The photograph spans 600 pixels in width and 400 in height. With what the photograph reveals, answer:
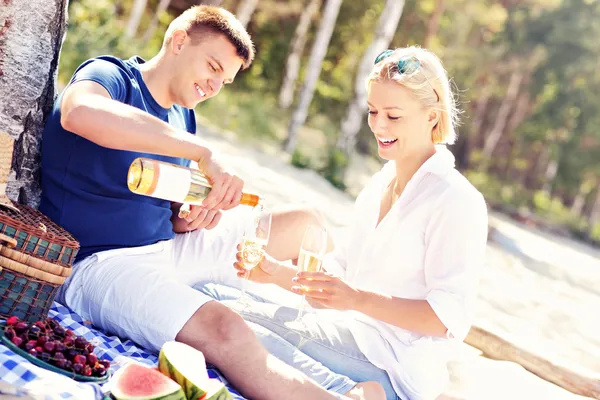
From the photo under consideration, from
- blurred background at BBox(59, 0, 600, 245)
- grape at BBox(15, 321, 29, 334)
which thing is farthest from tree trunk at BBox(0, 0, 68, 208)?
blurred background at BBox(59, 0, 600, 245)

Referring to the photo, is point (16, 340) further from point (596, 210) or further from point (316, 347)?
point (596, 210)

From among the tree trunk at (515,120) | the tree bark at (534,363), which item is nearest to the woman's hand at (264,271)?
the tree bark at (534,363)

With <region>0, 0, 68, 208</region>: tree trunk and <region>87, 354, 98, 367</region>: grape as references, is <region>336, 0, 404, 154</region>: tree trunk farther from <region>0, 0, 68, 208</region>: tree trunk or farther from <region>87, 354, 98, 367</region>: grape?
<region>87, 354, 98, 367</region>: grape

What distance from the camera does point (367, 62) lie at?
16.5 metres

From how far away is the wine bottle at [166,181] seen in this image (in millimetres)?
3189

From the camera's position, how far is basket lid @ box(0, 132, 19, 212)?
3295mm

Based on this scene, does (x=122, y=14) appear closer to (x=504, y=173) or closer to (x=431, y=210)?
(x=504, y=173)

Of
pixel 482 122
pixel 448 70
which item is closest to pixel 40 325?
pixel 448 70

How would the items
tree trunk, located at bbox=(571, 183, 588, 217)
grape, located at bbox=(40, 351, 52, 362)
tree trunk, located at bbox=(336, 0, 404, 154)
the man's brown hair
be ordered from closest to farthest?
grape, located at bbox=(40, 351, 52, 362), the man's brown hair, tree trunk, located at bbox=(336, 0, 404, 154), tree trunk, located at bbox=(571, 183, 588, 217)

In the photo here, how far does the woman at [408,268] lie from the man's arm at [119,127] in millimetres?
757

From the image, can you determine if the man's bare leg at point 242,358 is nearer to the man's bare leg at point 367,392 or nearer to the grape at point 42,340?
the man's bare leg at point 367,392

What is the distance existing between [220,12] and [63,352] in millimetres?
2163

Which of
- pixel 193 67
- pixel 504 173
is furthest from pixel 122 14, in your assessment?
pixel 193 67

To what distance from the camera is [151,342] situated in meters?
3.52
